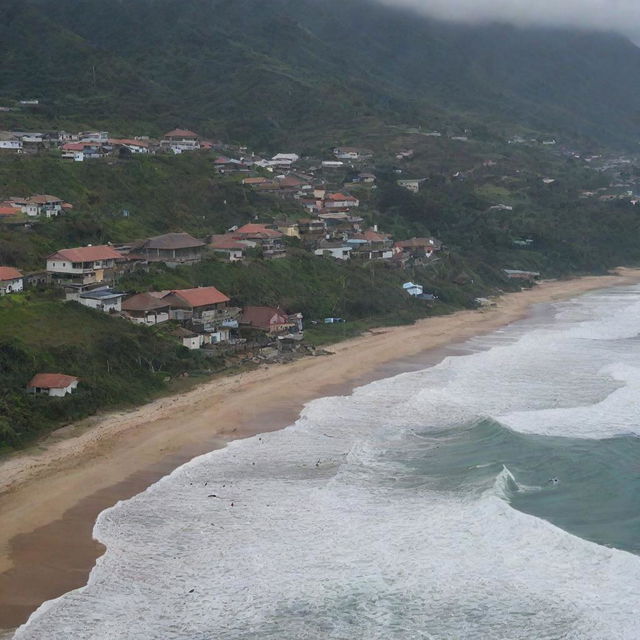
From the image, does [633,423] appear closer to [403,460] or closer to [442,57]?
[403,460]

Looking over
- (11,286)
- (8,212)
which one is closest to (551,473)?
(11,286)

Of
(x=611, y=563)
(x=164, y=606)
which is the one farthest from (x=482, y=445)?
(x=164, y=606)

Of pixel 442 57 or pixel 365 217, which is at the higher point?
pixel 442 57

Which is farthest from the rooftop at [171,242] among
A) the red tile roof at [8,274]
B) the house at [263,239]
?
the red tile roof at [8,274]

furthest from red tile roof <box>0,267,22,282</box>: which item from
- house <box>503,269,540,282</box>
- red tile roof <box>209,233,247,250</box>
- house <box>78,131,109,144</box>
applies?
house <box>503,269,540,282</box>

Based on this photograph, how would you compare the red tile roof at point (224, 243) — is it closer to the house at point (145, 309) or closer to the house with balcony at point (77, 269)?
the house with balcony at point (77, 269)

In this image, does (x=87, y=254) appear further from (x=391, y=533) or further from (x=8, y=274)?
(x=391, y=533)
